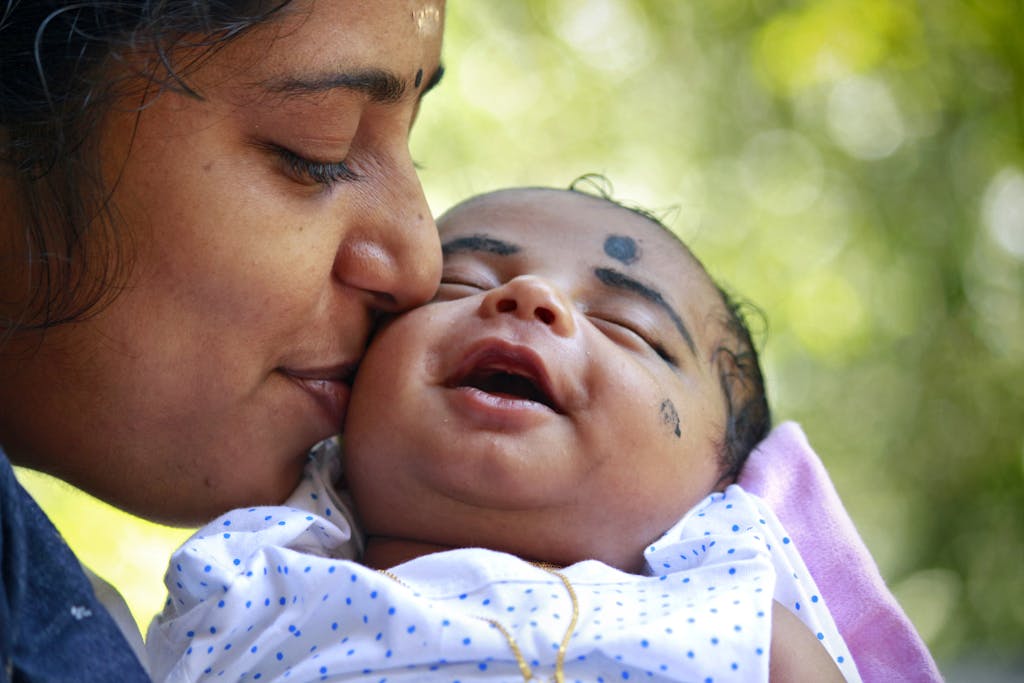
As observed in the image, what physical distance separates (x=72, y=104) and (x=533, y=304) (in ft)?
2.10

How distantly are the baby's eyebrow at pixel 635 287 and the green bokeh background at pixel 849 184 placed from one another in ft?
7.82

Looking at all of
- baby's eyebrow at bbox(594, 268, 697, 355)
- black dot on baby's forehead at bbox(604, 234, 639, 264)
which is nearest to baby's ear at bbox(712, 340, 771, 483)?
baby's eyebrow at bbox(594, 268, 697, 355)

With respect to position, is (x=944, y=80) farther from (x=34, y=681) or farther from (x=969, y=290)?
(x=34, y=681)

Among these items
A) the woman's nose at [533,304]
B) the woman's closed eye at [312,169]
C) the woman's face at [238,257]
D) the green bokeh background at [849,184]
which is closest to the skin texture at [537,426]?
the woman's nose at [533,304]

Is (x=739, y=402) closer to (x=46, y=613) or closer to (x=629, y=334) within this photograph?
(x=629, y=334)

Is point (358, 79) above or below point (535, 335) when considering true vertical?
above

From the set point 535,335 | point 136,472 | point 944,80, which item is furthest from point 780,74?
point 136,472

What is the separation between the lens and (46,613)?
3.82 ft

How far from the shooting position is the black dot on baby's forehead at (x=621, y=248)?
1.77 metres

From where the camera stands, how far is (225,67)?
132 cm

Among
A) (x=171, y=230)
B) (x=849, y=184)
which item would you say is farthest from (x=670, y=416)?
(x=849, y=184)

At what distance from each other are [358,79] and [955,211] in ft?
11.2

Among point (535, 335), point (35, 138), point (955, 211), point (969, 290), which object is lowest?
point (969, 290)

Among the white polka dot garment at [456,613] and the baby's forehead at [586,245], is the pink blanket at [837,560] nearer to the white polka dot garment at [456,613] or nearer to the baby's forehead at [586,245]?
the white polka dot garment at [456,613]
